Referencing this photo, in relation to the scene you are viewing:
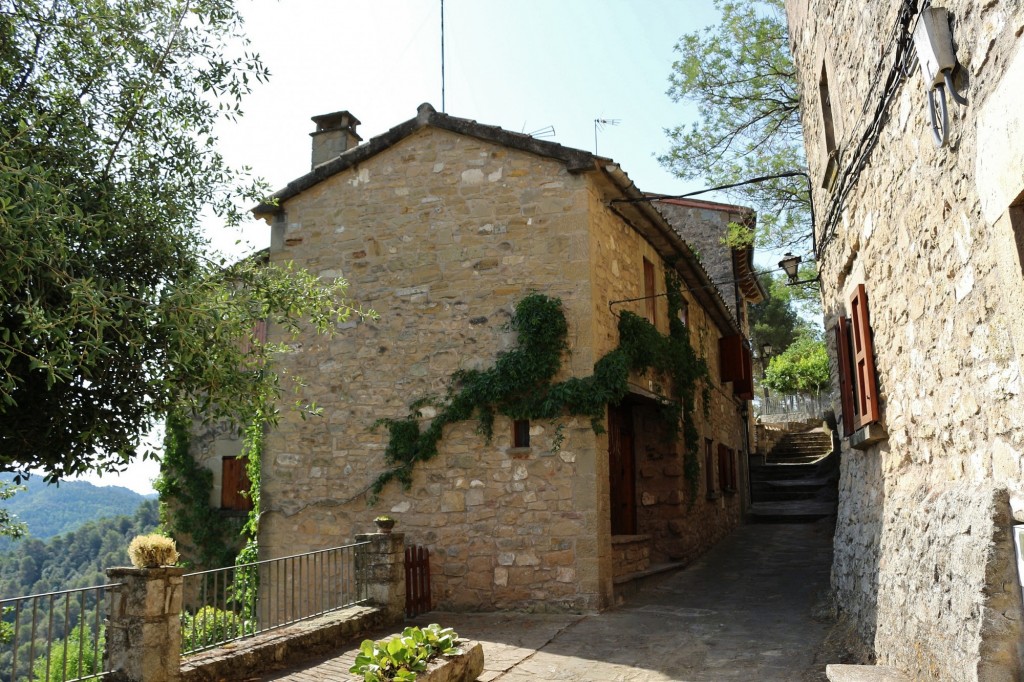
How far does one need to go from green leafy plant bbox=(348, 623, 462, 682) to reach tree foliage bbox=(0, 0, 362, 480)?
91.6 inches

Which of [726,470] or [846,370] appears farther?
[726,470]

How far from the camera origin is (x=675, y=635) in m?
7.49

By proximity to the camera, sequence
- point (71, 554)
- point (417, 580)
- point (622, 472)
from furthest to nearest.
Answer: point (71, 554), point (622, 472), point (417, 580)

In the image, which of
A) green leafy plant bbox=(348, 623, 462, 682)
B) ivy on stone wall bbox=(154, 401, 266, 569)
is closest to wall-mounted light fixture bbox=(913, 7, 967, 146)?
green leafy plant bbox=(348, 623, 462, 682)

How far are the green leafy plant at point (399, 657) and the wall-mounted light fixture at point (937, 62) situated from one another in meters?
4.49

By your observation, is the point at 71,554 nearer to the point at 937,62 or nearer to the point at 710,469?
the point at 710,469

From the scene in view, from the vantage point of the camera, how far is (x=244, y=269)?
6.92m

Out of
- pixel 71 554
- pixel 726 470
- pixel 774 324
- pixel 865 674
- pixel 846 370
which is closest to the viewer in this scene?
pixel 865 674

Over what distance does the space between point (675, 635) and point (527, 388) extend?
3.11m

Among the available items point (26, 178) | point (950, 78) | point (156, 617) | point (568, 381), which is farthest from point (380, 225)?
point (950, 78)

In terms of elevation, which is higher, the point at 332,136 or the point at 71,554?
the point at 332,136

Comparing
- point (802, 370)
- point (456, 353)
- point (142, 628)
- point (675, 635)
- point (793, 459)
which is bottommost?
point (675, 635)

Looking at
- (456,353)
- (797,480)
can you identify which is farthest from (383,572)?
(797,480)

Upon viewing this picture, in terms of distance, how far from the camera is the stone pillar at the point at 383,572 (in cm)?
808
